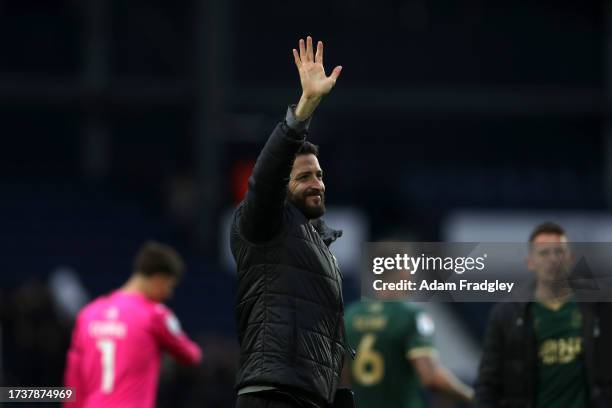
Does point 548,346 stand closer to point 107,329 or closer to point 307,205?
point 307,205

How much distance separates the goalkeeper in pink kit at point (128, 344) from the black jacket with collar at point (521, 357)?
2147mm

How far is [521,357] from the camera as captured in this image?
8961 mm

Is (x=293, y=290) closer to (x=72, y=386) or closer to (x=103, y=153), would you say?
(x=72, y=386)

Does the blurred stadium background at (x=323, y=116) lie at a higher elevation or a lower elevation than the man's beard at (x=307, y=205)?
higher

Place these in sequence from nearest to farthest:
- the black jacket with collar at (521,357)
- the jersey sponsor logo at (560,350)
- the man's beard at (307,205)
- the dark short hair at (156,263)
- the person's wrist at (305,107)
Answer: the person's wrist at (305,107)
the man's beard at (307,205)
the black jacket with collar at (521,357)
the jersey sponsor logo at (560,350)
the dark short hair at (156,263)

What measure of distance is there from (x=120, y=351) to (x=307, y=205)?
10.7 ft

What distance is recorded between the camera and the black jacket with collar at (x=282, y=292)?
656cm

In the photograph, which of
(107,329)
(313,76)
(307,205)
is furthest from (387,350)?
(313,76)

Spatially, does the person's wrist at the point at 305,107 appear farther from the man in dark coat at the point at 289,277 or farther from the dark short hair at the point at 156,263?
the dark short hair at the point at 156,263

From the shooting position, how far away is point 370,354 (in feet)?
35.1

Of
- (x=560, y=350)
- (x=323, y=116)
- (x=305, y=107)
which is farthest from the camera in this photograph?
(x=323, y=116)

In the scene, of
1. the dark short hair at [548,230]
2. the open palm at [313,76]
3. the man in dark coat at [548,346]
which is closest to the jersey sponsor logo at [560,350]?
the man in dark coat at [548,346]

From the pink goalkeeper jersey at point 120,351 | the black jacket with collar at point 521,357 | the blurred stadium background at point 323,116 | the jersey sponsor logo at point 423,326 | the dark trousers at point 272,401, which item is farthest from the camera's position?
the blurred stadium background at point 323,116

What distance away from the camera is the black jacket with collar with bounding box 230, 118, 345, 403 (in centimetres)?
656
